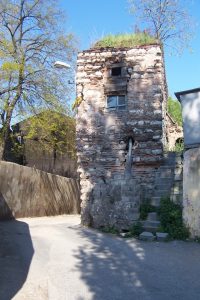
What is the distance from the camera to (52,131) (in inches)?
750

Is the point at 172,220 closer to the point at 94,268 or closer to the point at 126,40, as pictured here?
Result: the point at 94,268

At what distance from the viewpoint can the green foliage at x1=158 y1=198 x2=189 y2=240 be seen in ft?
24.9

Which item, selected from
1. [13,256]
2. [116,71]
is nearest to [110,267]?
[13,256]

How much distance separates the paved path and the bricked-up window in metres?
4.89

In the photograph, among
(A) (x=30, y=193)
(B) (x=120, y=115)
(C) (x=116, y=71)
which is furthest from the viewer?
(C) (x=116, y=71)

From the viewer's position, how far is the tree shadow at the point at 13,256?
4.87m

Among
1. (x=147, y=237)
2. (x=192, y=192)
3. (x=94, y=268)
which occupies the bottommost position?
(x=94, y=268)

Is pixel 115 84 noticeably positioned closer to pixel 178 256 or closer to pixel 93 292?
pixel 178 256

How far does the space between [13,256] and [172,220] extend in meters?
3.60

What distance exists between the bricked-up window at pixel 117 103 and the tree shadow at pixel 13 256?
4710 mm

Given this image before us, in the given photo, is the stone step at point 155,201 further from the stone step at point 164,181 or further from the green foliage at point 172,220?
the stone step at point 164,181

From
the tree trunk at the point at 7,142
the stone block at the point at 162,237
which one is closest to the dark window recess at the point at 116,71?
the stone block at the point at 162,237

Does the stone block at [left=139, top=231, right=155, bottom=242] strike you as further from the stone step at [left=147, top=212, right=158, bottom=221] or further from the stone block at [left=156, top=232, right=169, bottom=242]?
the stone step at [left=147, top=212, right=158, bottom=221]

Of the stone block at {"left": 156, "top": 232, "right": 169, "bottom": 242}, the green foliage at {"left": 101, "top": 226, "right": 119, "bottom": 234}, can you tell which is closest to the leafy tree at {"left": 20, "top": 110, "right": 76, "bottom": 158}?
the green foliage at {"left": 101, "top": 226, "right": 119, "bottom": 234}
